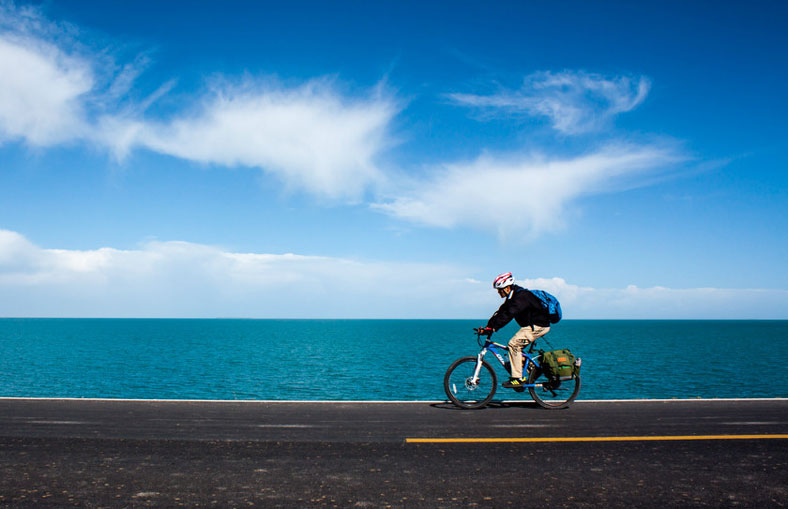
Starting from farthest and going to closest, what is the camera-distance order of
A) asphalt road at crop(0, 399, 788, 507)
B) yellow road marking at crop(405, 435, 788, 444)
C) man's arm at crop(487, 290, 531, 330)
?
man's arm at crop(487, 290, 531, 330)
yellow road marking at crop(405, 435, 788, 444)
asphalt road at crop(0, 399, 788, 507)

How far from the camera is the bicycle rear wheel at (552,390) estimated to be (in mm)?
9016

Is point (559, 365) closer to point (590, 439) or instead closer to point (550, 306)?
point (550, 306)

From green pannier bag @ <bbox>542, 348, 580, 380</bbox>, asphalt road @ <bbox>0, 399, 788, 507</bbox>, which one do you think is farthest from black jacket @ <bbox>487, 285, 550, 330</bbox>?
asphalt road @ <bbox>0, 399, 788, 507</bbox>

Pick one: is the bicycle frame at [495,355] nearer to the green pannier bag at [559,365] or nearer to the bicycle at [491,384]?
the bicycle at [491,384]

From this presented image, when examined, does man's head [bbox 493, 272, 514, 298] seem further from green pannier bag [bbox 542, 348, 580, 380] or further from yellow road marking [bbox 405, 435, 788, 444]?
yellow road marking [bbox 405, 435, 788, 444]

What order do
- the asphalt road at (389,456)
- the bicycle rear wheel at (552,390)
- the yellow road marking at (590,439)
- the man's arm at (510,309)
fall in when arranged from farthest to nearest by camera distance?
the bicycle rear wheel at (552,390) → the man's arm at (510,309) → the yellow road marking at (590,439) → the asphalt road at (389,456)

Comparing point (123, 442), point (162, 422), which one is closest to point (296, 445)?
point (123, 442)

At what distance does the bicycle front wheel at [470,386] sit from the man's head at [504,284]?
4.13ft

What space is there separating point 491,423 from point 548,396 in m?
2.18

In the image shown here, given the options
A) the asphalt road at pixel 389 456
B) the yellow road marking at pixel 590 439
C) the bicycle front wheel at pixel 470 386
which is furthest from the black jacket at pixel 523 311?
the yellow road marking at pixel 590 439

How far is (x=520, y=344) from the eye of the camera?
9055mm

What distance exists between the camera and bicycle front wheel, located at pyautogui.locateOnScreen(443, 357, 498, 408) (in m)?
8.95

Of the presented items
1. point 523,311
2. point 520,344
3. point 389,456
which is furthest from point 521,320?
point 389,456

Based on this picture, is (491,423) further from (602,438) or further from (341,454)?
(341,454)
